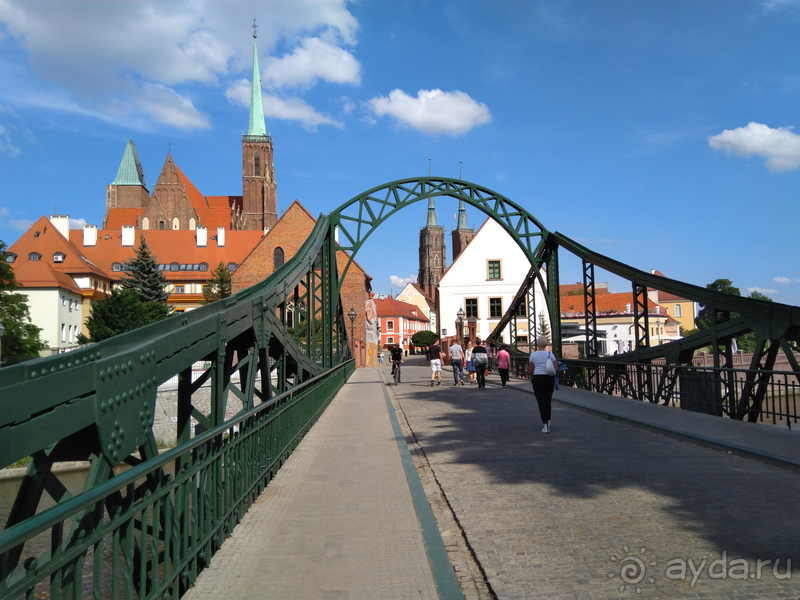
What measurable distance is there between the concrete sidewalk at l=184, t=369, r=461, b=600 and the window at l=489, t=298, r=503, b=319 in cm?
4403

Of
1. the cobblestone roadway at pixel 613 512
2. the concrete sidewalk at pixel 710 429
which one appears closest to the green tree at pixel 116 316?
the concrete sidewalk at pixel 710 429

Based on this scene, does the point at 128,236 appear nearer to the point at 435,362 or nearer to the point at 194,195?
the point at 194,195

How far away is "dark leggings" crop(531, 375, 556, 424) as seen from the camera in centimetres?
995

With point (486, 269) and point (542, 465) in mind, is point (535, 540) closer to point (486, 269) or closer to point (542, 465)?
point (542, 465)

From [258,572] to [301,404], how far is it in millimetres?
5622

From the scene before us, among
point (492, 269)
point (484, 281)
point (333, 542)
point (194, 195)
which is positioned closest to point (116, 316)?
point (484, 281)

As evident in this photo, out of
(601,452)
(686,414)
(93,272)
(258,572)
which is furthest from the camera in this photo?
(93,272)

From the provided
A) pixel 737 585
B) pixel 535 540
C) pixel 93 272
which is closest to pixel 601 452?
pixel 535 540

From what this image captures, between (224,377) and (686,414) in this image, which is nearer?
(224,377)

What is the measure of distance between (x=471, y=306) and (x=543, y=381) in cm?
4186

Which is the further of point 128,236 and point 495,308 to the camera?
point 128,236

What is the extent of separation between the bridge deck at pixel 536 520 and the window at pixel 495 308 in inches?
1651

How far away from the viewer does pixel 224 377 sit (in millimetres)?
5285

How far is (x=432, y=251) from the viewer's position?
489 feet
